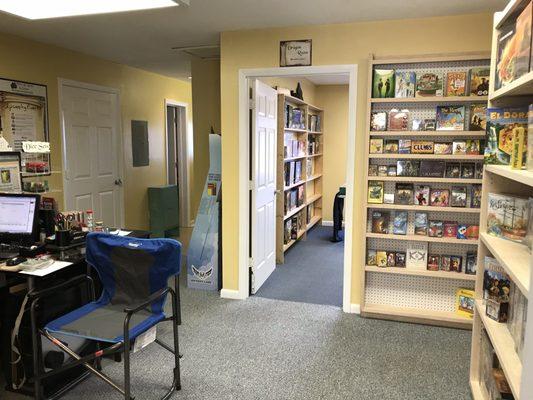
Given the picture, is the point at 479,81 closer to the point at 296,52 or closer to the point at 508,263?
the point at 296,52

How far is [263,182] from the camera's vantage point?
A: 13.6ft

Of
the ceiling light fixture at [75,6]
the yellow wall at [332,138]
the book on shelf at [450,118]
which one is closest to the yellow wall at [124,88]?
the ceiling light fixture at [75,6]

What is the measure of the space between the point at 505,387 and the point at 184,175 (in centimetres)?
608

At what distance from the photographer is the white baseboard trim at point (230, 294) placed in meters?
3.92

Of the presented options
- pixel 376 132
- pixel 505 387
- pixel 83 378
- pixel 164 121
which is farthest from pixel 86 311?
pixel 164 121

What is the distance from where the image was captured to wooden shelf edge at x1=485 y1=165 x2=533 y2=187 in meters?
1.45

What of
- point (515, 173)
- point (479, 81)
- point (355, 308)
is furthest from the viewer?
point (355, 308)

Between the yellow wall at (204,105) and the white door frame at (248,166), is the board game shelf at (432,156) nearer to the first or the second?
the white door frame at (248,166)

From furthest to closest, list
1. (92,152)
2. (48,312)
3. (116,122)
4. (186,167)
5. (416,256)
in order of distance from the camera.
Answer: (186,167)
(116,122)
(92,152)
(416,256)
(48,312)

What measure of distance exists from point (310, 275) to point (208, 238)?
1.24m

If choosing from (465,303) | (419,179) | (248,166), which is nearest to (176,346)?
(248,166)

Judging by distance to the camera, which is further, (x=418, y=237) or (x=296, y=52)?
(x=296, y=52)

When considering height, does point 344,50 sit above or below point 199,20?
below

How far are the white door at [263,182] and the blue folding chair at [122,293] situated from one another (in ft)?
5.31
